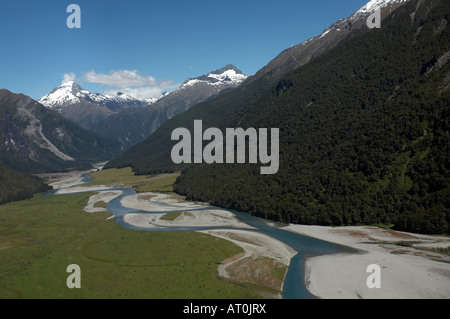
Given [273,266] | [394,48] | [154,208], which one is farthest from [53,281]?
[394,48]

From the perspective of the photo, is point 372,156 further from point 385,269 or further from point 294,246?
point 385,269

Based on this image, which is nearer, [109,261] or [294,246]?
[109,261]

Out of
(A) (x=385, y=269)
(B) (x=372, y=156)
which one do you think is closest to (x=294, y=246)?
(A) (x=385, y=269)

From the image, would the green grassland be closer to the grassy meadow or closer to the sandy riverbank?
the grassy meadow

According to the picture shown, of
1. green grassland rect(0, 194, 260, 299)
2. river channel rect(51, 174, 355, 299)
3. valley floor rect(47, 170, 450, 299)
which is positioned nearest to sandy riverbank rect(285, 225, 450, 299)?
valley floor rect(47, 170, 450, 299)

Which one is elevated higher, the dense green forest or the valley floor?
the dense green forest

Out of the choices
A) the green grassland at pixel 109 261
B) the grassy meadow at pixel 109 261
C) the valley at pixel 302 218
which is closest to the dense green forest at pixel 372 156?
the valley at pixel 302 218

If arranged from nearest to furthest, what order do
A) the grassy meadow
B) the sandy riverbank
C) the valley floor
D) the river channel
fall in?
the sandy riverbank → the valley floor → the grassy meadow → the river channel

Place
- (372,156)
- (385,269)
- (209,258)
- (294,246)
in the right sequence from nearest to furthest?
(385,269) → (209,258) → (294,246) → (372,156)
